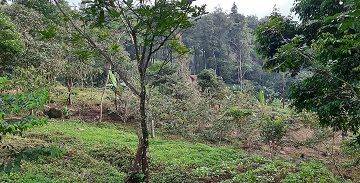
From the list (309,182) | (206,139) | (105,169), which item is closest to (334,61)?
(309,182)

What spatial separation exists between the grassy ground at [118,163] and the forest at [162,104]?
0.05 meters

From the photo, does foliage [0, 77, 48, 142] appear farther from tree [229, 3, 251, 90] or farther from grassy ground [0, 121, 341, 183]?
tree [229, 3, 251, 90]

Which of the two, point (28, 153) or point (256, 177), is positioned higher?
point (28, 153)

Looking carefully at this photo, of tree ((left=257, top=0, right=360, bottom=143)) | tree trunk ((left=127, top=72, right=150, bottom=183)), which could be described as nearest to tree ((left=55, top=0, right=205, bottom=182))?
tree trunk ((left=127, top=72, right=150, bottom=183))

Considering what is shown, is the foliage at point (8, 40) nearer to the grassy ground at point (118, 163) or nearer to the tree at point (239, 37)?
the grassy ground at point (118, 163)

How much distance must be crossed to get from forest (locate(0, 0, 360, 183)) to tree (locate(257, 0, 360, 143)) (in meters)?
0.04

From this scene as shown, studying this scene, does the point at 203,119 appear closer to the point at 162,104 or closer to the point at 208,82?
the point at 162,104

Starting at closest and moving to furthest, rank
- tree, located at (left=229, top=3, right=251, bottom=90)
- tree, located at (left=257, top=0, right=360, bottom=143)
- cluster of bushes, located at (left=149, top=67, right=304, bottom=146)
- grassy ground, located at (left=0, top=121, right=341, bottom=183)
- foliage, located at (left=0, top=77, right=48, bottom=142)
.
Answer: foliage, located at (left=0, top=77, right=48, bottom=142), tree, located at (left=257, top=0, right=360, bottom=143), grassy ground, located at (left=0, top=121, right=341, bottom=183), cluster of bushes, located at (left=149, top=67, right=304, bottom=146), tree, located at (left=229, top=3, right=251, bottom=90)

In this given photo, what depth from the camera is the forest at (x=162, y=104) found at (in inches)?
296

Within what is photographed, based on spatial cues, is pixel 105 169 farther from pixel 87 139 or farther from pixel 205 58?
pixel 205 58

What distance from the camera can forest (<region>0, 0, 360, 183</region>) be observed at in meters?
7.52

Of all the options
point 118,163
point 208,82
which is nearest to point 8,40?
point 118,163

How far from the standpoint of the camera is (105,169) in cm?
1193

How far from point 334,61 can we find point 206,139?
15.7 metres
